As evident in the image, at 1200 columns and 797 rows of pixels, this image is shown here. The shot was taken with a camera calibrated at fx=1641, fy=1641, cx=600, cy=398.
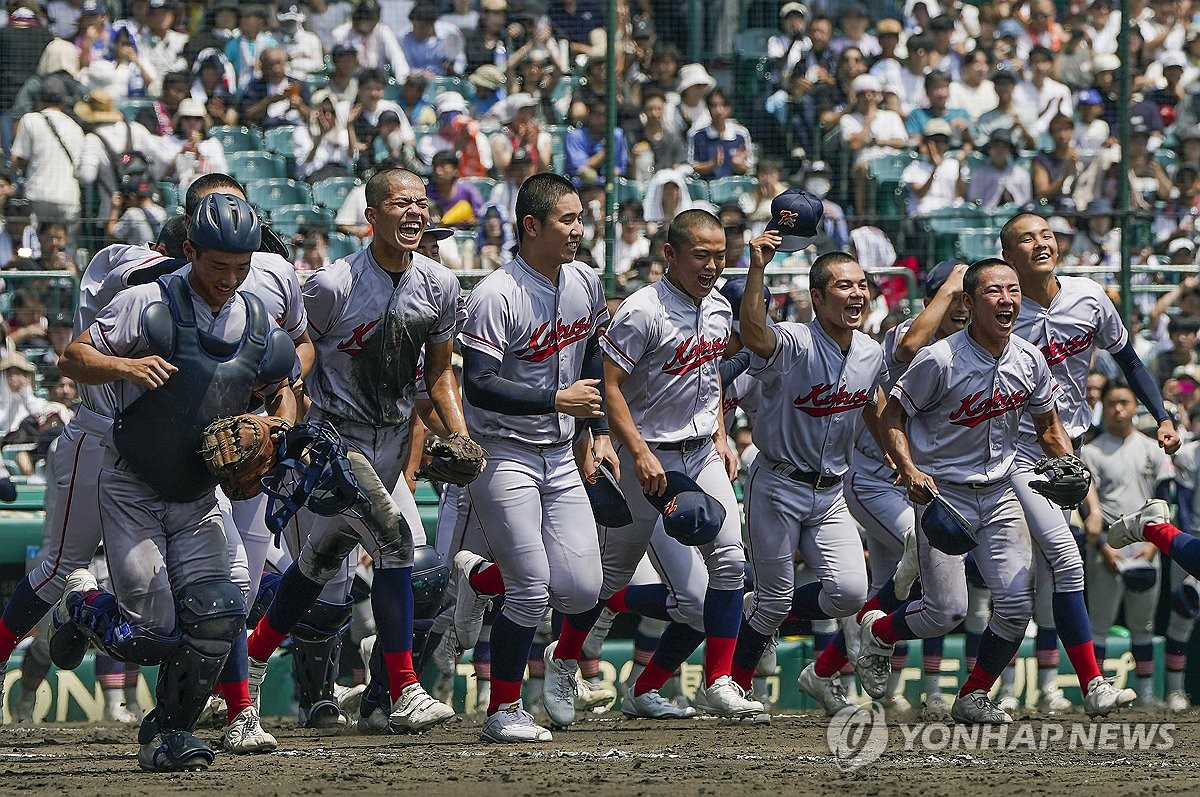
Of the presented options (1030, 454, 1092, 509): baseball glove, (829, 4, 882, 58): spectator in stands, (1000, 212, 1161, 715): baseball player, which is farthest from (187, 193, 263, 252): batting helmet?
(829, 4, 882, 58): spectator in stands

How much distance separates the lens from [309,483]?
17.3 ft

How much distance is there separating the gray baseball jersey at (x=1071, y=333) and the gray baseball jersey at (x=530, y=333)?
224cm

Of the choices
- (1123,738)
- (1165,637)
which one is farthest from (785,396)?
(1165,637)

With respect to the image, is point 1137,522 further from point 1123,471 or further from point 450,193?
point 450,193

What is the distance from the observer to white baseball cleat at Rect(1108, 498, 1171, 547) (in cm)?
760

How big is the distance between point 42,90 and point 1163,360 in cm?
768

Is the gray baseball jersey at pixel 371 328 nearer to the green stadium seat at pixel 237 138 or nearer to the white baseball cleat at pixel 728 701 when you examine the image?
the white baseball cleat at pixel 728 701

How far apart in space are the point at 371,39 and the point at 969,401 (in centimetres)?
747

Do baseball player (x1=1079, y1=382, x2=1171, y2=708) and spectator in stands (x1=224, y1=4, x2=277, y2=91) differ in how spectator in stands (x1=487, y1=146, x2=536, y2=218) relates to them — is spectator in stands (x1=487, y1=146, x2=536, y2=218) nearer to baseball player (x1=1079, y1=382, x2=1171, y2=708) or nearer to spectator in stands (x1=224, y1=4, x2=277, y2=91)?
spectator in stands (x1=224, y1=4, x2=277, y2=91)

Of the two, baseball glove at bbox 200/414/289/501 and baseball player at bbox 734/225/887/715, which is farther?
baseball player at bbox 734/225/887/715

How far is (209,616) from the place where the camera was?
5148 mm

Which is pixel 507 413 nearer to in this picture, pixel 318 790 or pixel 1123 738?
pixel 318 790

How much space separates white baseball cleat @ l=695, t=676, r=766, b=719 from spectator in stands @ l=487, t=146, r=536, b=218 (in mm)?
4955

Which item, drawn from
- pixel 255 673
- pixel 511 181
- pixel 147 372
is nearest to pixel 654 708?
pixel 255 673
